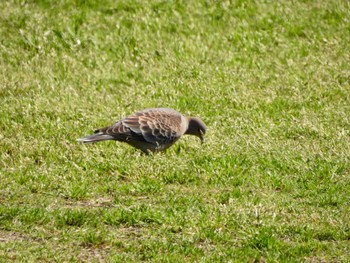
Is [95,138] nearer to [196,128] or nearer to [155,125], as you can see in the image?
[155,125]

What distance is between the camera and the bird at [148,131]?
986 centimetres

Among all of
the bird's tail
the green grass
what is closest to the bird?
the bird's tail

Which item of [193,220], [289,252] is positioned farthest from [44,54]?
[289,252]

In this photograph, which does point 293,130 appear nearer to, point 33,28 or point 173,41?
point 173,41

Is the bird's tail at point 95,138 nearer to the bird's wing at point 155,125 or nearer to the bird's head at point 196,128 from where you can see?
the bird's wing at point 155,125

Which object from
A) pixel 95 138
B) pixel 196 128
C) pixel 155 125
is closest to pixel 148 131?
pixel 155 125

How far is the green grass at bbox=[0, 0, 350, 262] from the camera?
7.70m

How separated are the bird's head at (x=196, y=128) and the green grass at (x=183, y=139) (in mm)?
145

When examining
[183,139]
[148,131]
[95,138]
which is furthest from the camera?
[183,139]

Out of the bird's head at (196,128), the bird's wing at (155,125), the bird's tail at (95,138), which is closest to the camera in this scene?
the bird's tail at (95,138)

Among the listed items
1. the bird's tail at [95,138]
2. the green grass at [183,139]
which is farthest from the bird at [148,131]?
the green grass at [183,139]

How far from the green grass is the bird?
165 millimetres

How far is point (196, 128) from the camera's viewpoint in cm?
1052

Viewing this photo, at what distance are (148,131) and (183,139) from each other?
3.38 ft
